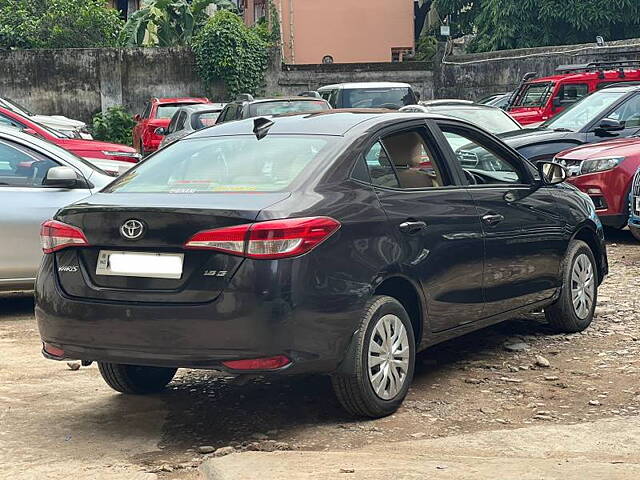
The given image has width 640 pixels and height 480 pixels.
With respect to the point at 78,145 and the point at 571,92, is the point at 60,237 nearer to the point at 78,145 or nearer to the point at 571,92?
the point at 78,145

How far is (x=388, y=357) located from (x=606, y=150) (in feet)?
24.8

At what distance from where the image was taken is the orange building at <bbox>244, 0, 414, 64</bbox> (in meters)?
43.2

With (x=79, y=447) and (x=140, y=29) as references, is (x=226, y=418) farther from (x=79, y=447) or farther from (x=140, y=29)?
(x=140, y=29)

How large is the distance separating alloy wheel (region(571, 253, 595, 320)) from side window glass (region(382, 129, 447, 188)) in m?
1.65

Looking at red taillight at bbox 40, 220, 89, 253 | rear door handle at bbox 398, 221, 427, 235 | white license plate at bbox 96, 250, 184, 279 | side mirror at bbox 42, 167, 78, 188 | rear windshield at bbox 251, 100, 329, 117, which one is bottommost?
white license plate at bbox 96, 250, 184, 279

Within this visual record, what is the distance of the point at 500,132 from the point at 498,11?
23387mm

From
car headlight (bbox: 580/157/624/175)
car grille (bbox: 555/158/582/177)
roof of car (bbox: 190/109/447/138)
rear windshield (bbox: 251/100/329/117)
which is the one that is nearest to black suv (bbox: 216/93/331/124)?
rear windshield (bbox: 251/100/329/117)

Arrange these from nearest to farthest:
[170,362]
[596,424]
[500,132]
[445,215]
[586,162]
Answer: [170,362] → [596,424] → [445,215] → [586,162] → [500,132]

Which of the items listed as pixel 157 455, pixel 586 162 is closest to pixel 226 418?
pixel 157 455

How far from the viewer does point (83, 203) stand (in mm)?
6008

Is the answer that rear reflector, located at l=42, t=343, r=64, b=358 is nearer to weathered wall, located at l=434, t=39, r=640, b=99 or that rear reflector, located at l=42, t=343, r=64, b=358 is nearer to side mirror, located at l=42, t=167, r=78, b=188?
side mirror, located at l=42, t=167, r=78, b=188

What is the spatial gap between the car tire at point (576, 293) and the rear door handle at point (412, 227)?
1868mm

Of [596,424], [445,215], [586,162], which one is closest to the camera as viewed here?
[596,424]

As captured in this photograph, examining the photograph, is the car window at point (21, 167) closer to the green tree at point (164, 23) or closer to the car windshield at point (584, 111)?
the car windshield at point (584, 111)
